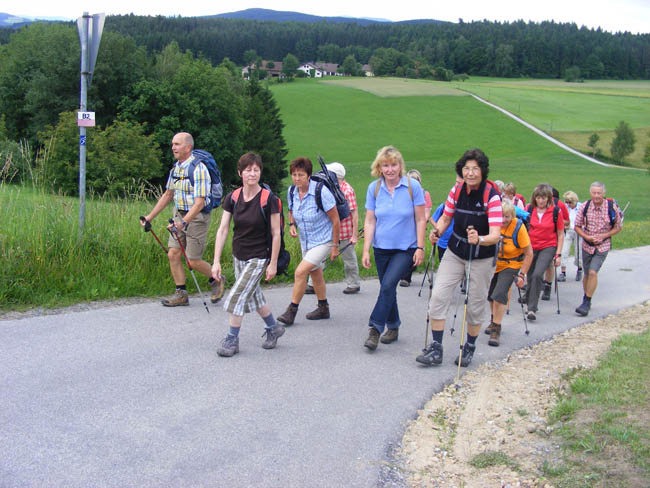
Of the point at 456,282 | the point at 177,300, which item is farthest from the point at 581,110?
the point at 456,282

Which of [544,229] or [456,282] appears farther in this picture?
[544,229]

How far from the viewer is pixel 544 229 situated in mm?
9078

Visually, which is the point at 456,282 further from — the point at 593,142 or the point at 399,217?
the point at 593,142

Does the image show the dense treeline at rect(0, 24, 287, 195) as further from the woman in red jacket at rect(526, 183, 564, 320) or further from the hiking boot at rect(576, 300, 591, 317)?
the hiking boot at rect(576, 300, 591, 317)

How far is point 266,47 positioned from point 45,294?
17015 centimetres

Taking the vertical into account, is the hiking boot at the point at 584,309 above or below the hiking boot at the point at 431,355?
below

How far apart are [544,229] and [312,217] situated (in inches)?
152

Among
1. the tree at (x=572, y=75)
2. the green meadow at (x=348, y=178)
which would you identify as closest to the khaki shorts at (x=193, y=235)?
the green meadow at (x=348, y=178)

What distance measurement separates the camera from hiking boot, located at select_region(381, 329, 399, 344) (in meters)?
6.95

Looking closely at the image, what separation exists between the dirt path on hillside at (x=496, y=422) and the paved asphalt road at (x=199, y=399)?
0.18 m

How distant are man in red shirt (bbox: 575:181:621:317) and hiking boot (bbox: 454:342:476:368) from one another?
3.47 meters

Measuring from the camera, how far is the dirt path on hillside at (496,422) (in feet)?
13.7

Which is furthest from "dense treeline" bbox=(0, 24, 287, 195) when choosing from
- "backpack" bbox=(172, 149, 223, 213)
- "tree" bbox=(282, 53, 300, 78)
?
"tree" bbox=(282, 53, 300, 78)

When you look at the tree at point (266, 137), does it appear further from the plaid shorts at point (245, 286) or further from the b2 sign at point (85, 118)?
the plaid shorts at point (245, 286)
